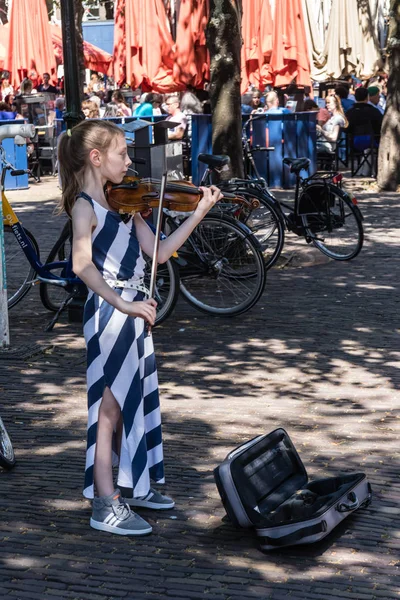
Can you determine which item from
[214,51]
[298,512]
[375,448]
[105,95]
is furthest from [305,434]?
[105,95]

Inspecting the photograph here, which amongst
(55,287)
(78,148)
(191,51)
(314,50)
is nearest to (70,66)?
(55,287)

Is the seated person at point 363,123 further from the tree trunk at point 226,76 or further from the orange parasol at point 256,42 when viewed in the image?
the tree trunk at point 226,76

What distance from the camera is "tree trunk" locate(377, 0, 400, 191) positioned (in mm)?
17000

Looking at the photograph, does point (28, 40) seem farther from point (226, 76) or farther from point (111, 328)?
point (111, 328)

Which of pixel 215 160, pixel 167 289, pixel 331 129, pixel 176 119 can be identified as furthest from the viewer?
pixel 331 129

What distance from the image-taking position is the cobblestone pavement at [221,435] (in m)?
4.07

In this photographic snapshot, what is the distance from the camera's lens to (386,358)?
7.54m

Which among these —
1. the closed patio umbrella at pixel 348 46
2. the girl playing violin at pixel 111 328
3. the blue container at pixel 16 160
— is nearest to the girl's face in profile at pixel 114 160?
the girl playing violin at pixel 111 328

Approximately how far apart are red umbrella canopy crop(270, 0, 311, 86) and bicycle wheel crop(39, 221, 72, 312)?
10.6 metres

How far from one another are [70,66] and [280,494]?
5.42 metres

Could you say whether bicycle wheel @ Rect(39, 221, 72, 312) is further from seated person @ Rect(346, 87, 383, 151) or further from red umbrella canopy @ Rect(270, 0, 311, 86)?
seated person @ Rect(346, 87, 383, 151)

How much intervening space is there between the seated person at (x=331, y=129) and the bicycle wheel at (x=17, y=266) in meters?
11.2

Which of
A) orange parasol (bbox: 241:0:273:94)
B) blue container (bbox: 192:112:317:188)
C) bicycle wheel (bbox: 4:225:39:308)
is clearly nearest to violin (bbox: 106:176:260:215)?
bicycle wheel (bbox: 4:225:39:308)

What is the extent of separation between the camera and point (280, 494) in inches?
185
